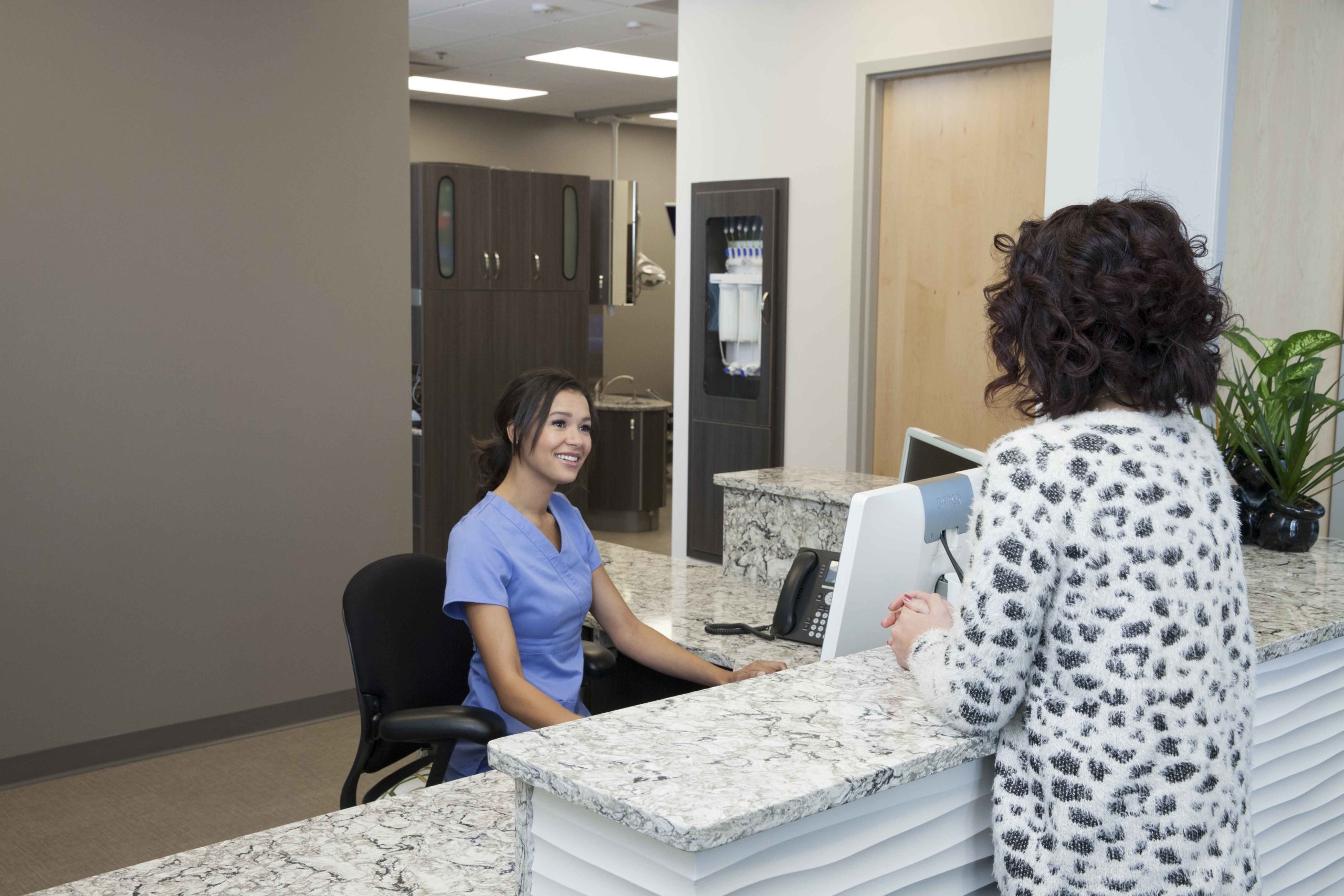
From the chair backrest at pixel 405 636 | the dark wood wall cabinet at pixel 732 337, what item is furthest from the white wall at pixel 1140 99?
the dark wood wall cabinet at pixel 732 337

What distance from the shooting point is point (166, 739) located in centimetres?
377

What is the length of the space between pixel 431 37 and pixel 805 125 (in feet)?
8.74

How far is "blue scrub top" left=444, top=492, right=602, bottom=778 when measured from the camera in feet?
7.06

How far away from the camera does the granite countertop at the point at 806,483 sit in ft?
9.07

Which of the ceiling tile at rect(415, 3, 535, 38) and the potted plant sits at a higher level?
the ceiling tile at rect(415, 3, 535, 38)

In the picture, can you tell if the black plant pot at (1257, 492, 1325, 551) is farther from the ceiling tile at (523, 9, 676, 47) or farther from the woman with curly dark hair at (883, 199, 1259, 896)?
the ceiling tile at (523, 9, 676, 47)

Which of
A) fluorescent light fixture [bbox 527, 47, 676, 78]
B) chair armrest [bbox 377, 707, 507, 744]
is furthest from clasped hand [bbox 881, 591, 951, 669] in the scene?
fluorescent light fixture [bbox 527, 47, 676, 78]

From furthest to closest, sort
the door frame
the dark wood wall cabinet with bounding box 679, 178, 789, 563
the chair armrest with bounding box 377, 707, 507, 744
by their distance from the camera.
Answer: the dark wood wall cabinet with bounding box 679, 178, 789, 563 < the door frame < the chair armrest with bounding box 377, 707, 507, 744

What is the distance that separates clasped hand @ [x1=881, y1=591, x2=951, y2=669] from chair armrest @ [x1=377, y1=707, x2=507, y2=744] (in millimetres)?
895

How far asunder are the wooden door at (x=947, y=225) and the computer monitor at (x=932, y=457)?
2.08 m

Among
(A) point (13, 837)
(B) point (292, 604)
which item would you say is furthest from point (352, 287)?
(A) point (13, 837)

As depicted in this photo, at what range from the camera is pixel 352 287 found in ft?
13.4

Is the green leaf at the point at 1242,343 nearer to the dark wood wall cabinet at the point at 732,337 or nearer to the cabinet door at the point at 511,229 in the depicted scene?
the dark wood wall cabinet at the point at 732,337

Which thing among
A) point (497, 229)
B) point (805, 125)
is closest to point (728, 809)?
point (805, 125)
